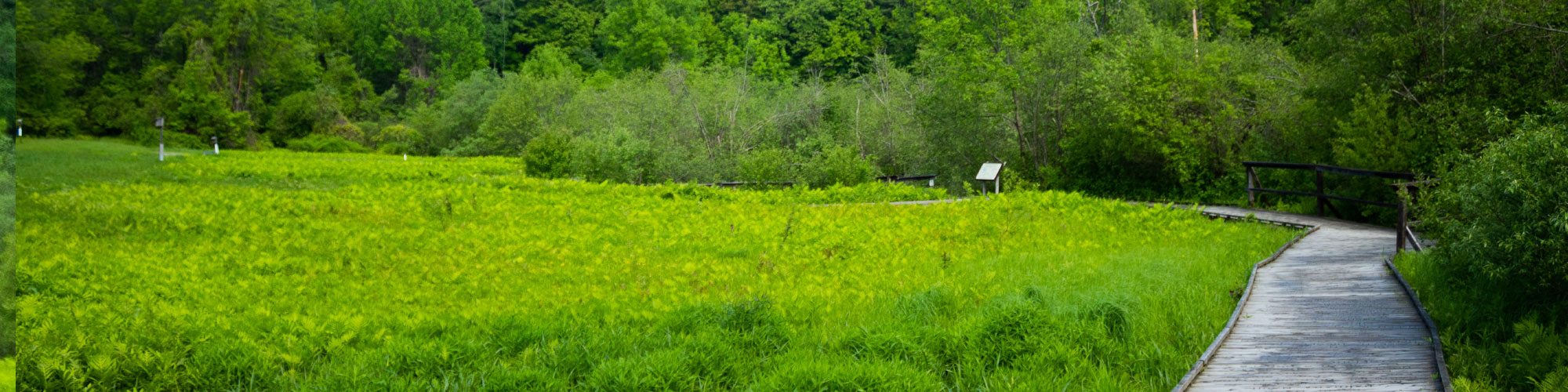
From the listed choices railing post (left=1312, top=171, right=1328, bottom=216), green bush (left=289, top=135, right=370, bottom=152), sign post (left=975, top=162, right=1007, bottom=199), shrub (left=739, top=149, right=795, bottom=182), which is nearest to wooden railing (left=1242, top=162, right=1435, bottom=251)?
railing post (left=1312, top=171, right=1328, bottom=216)

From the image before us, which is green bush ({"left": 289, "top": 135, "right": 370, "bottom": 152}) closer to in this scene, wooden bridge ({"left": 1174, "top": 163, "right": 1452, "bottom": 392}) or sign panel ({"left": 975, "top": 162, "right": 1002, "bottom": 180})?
sign panel ({"left": 975, "top": 162, "right": 1002, "bottom": 180})

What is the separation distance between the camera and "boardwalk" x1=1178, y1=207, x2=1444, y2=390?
211 inches

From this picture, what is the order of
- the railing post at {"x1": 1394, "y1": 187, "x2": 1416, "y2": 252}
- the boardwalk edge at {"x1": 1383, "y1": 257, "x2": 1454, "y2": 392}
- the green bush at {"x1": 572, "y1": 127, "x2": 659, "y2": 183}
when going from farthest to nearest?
the green bush at {"x1": 572, "y1": 127, "x2": 659, "y2": 183}, the railing post at {"x1": 1394, "y1": 187, "x2": 1416, "y2": 252}, the boardwalk edge at {"x1": 1383, "y1": 257, "x2": 1454, "y2": 392}

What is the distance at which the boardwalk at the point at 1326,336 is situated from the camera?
537 centimetres

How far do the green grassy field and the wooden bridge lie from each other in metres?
0.34

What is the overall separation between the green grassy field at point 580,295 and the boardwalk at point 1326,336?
352mm

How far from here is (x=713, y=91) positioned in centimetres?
4431

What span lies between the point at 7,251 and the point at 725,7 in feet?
252

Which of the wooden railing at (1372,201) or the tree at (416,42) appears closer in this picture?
the wooden railing at (1372,201)

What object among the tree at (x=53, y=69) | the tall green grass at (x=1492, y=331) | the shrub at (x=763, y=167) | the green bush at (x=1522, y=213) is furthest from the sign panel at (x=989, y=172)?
the tree at (x=53, y=69)

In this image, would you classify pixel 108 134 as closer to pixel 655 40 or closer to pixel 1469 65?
pixel 1469 65

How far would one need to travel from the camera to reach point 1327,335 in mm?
6367

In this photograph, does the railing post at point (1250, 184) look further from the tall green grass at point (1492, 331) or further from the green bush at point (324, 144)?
the green bush at point (324, 144)

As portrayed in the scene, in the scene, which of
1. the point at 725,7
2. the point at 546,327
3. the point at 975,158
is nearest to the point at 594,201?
the point at 546,327
